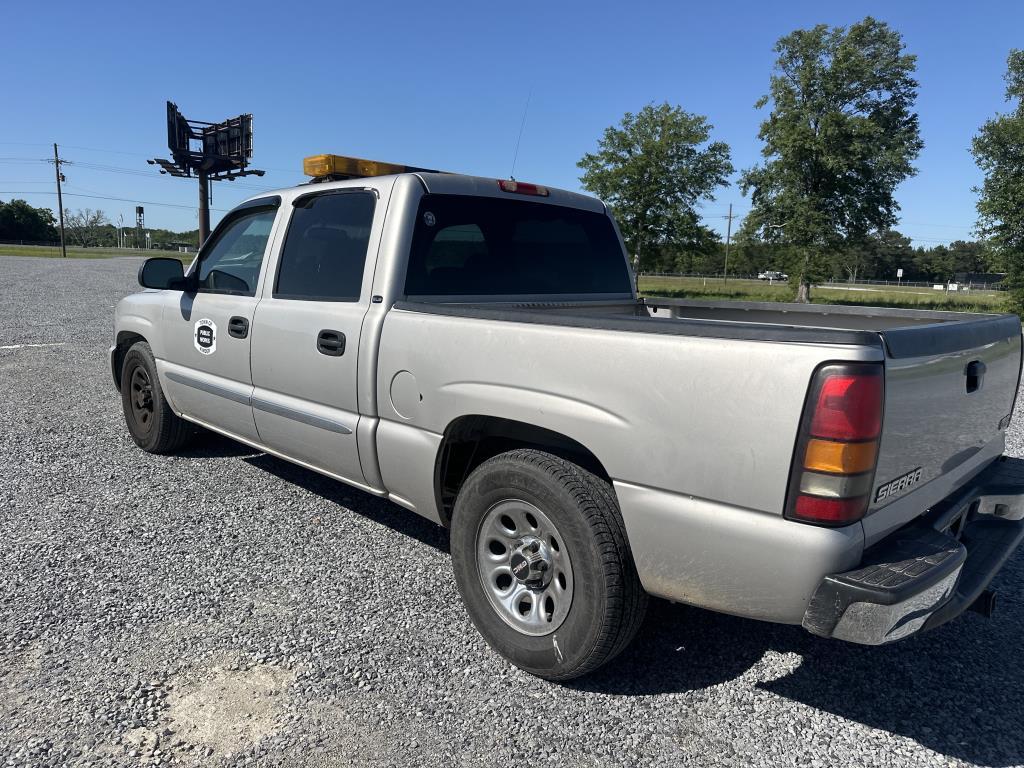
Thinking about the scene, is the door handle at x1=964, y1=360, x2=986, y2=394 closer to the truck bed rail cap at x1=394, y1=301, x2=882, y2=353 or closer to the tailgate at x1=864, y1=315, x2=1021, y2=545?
the tailgate at x1=864, y1=315, x2=1021, y2=545

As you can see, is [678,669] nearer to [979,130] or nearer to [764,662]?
[764,662]

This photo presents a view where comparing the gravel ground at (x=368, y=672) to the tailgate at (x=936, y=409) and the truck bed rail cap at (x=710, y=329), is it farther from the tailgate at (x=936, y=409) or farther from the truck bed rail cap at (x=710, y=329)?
the truck bed rail cap at (x=710, y=329)

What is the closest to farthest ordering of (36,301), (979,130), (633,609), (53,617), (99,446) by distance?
(633,609), (53,617), (99,446), (36,301), (979,130)

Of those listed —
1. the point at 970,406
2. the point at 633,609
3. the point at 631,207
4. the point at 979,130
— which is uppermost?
the point at 979,130

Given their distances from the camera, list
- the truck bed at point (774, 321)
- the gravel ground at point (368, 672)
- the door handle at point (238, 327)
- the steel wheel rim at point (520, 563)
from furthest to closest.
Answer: the door handle at point (238, 327) → the steel wheel rim at point (520, 563) → the gravel ground at point (368, 672) → the truck bed at point (774, 321)

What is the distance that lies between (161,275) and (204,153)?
3591cm

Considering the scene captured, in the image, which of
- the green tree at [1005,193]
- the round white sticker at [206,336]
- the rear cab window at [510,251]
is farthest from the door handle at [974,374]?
the green tree at [1005,193]

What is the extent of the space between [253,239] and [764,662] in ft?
11.2

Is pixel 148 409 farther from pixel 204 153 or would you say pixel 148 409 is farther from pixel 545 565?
pixel 204 153

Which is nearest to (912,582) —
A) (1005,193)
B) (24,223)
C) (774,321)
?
(774,321)

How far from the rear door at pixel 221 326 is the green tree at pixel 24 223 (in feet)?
396

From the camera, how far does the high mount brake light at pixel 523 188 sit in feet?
12.2

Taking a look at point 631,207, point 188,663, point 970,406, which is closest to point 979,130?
point 631,207

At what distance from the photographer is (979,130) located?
1099 inches
